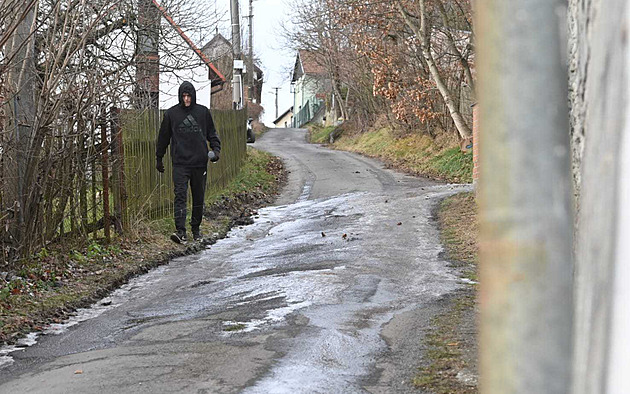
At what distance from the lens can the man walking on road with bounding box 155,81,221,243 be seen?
11.1 meters

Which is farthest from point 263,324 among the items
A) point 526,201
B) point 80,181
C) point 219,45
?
point 219,45

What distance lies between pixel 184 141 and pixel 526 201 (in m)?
10.1

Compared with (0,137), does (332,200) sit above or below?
below

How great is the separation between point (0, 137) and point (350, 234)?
4761mm

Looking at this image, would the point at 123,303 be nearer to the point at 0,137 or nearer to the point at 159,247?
the point at 0,137

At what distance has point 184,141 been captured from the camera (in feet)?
36.6

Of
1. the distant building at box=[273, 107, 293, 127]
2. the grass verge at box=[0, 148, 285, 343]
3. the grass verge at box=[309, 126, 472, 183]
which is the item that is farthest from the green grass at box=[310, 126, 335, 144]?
the distant building at box=[273, 107, 293, 127]

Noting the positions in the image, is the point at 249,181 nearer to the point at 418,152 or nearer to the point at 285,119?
the point at 418,152

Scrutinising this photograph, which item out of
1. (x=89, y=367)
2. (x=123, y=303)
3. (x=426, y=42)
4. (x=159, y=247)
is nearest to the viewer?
(x=89, y=367)

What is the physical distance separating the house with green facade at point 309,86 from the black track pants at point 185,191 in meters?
34.3

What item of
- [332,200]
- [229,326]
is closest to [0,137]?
[229,326]

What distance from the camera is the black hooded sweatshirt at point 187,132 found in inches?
436

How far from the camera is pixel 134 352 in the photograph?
536 cm

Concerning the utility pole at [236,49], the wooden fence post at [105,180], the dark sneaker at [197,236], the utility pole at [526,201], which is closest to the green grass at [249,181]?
the utility pole at [236,49]
